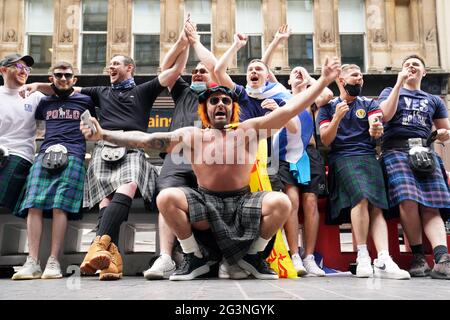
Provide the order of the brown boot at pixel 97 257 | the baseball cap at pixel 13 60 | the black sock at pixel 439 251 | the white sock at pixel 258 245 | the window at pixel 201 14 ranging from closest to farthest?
the brown boot at pixel 97 257 → the white sock at pixel 258 245 → the black sock at pixel 439 251 → the baseball cap at pixel 13 60 → the window at pixel 201 14

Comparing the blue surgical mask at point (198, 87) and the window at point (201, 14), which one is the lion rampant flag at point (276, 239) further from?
the window at point (201, 14)

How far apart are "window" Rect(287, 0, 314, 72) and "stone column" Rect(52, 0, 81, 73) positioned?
6326 millimetres

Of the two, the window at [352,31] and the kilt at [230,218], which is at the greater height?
the window at [352,31]

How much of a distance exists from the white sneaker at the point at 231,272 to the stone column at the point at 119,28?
10.7 metres

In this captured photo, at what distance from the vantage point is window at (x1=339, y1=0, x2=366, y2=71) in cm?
1348

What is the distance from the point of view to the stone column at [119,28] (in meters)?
13.3

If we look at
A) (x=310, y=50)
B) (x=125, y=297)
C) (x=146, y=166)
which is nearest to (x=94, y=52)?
(x=310, y=50)

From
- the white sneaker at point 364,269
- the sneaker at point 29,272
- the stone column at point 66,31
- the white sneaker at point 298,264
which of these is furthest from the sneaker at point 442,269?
the stone column at point 66,31

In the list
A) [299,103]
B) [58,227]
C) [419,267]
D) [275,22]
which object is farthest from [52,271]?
[275,22]

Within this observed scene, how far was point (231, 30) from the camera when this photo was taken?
13320 millimetres

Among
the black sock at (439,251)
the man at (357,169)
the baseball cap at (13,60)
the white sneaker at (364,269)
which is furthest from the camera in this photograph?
the baseball cap at (13,60)

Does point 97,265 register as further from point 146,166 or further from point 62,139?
point 62,139

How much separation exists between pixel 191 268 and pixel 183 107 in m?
1.62

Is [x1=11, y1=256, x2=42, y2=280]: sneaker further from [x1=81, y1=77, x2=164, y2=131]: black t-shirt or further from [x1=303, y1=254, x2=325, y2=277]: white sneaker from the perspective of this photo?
[x1=303, y1=254, x2=325, y2=277]: white sneaker
